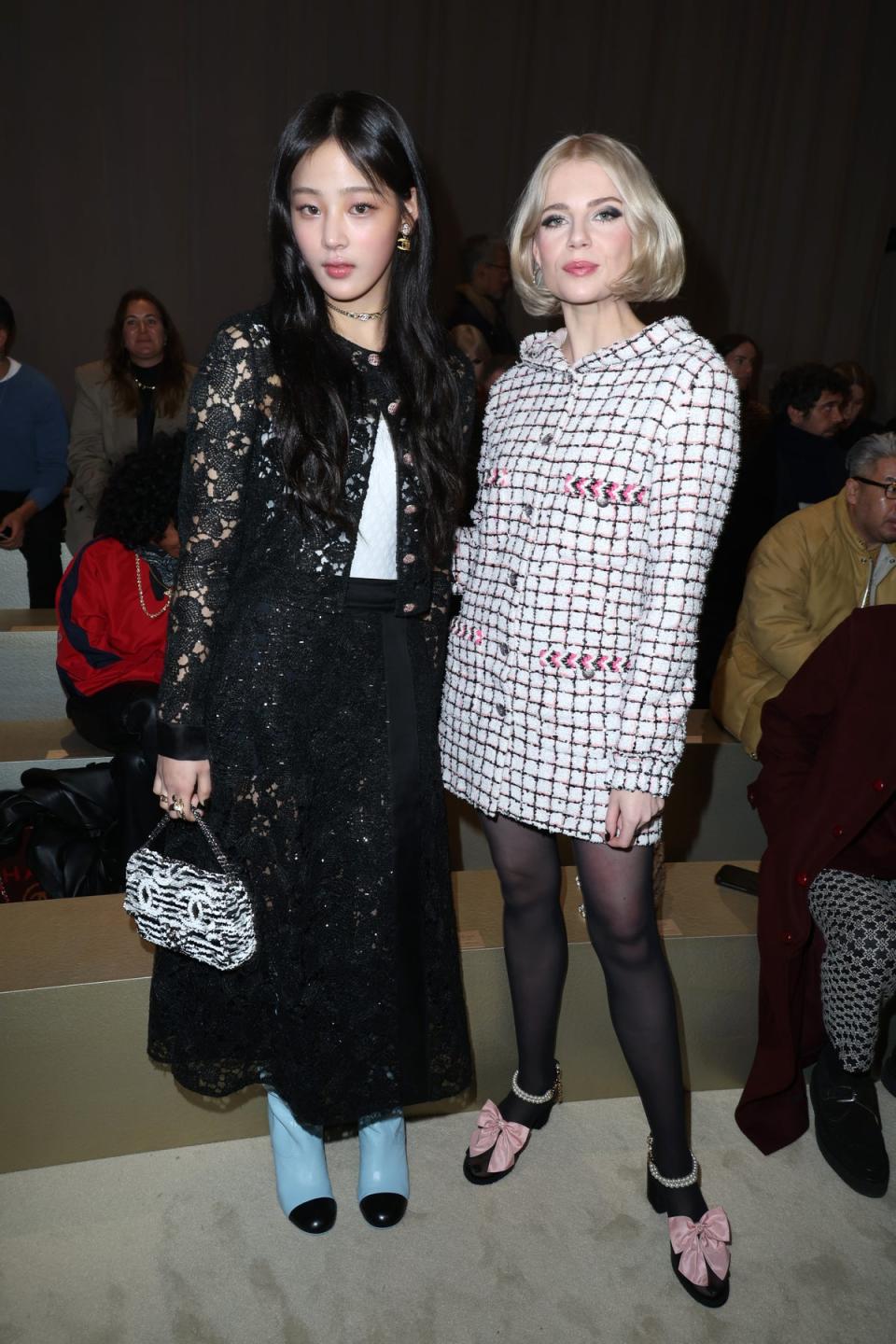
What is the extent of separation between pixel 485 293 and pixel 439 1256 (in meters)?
3.95

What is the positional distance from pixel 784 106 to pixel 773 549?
6.92m

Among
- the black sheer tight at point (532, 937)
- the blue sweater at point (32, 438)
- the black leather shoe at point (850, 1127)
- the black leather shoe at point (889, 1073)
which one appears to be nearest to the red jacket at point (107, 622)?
the black sheer tight at point (532, 937)

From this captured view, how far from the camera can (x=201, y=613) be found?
1.43m

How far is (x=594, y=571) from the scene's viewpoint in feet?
4.66

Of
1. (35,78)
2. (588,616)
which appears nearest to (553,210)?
(588,616)

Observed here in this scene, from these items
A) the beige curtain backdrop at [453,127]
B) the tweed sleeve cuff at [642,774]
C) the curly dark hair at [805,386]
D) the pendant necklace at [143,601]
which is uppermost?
the beige curtain backdrop at [453,127]

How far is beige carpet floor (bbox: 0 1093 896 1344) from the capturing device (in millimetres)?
1594

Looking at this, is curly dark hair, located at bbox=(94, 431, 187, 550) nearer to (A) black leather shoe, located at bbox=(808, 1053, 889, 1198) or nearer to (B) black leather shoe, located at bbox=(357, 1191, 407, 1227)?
(B) black leather shoe, located at bbox=(357, 1191, 407, 1227)

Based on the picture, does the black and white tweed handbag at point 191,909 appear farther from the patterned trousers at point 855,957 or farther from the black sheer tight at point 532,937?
the patterned trousers at point 855,957

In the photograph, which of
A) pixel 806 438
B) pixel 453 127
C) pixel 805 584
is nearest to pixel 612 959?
pixel 805 584

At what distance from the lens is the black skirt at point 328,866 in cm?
150

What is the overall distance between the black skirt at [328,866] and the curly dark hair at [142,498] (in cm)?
121

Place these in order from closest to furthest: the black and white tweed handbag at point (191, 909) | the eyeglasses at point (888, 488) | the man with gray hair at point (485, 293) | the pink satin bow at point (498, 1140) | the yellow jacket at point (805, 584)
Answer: the black and white tweed handbag at point (191, 909), the pink satin bow at point (498, 1140), the eyeglasses at point (888, 488), the yellow jacket at point (805, 584), the man with gray hair at point (485, 293)

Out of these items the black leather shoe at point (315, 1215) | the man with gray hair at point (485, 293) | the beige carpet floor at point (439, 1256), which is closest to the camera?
the beige carpet floor at point (439, 1256)
